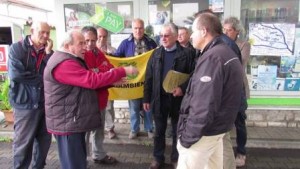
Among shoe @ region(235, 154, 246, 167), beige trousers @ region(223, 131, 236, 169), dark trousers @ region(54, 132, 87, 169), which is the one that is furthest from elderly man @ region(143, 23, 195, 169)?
dark trousers @ region(54, 132, 87, 169)

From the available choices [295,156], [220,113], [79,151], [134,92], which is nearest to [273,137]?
[295,156]

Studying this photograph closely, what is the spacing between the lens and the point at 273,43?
5.56m

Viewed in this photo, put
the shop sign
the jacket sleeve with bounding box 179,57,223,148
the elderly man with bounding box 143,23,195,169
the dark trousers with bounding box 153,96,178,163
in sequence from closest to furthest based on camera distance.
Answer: the jacket sleeve with bounding box 179,57,223,148 → the elderly man with bounding box 143,23,195,169 → the dark trousers with bounding box 153,96,178,163 → the shop sign

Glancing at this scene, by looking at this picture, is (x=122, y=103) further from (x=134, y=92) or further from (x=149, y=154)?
(x=149, y=154)

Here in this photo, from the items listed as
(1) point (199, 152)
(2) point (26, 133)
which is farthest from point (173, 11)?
(1) point (199, 152)

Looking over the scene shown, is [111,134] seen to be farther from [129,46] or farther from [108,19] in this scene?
[108,19]

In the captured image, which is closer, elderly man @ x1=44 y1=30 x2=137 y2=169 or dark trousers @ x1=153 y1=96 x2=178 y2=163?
elderly man @ x1=44 y1=30 x2=137 y2=169

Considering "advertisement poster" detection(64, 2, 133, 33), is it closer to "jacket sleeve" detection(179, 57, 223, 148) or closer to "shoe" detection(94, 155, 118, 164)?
"shoe" detection(94, 155, 118, 164)

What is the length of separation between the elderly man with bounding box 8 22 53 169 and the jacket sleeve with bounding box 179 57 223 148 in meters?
1.90

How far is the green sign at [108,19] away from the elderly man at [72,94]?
2882 millimetres

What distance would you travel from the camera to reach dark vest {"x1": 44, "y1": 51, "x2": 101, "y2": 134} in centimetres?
286

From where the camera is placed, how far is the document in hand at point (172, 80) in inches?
144

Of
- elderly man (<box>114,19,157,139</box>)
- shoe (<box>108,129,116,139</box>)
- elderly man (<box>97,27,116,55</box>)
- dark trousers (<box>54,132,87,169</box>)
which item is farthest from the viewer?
shoe (<box>108,129,116,139</box>)

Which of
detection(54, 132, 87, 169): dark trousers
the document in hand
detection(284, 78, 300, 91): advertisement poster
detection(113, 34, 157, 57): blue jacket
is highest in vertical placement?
detection(113, 34, 157, 57): blue jacket
